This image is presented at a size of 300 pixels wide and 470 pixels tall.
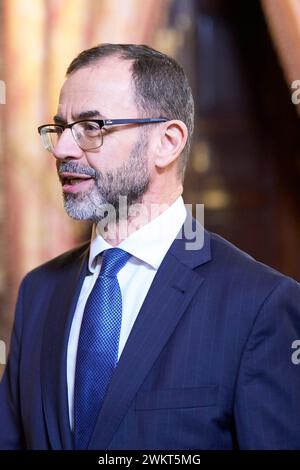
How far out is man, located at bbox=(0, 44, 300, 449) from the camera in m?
1.15

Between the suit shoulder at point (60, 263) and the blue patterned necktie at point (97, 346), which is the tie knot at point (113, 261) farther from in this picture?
the suit shoulder at point (60, 263)

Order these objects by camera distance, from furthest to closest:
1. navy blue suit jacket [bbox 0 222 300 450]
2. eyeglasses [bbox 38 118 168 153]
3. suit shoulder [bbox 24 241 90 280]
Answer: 1. suit shoulder [bbox 24 241 90 280]
2. eyeglasses [bbox 38 118 168 153]
3. navy blue suit jacket [bbox 0 222 300 450]

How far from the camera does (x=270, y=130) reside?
233 centimetres

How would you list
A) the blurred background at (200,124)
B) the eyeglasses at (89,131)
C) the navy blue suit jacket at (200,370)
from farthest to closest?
the blurred background at (200,124), the eyeglasses at (89,131), the navy blue suit jacket at (200,370)

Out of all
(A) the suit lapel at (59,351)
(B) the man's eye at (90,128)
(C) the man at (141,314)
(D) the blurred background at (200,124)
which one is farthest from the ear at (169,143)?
(D) the blurred background at (200,124)

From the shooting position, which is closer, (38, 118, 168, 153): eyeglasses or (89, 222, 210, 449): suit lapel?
(89, 222, 210, 449): suit lapel

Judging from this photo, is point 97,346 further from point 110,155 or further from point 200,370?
point 110,155

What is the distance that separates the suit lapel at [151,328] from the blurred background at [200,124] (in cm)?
109

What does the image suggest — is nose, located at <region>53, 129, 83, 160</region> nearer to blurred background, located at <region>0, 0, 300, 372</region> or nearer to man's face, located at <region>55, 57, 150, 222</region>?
man's face, located at <region>55, 57, 150, 222</region>

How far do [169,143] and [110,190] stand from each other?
0.55 ft

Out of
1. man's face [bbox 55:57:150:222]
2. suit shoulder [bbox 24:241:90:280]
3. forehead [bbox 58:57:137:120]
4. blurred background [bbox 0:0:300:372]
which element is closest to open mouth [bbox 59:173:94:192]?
man's face [bbox 55:57:150:222]

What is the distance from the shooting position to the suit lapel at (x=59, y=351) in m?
1.23

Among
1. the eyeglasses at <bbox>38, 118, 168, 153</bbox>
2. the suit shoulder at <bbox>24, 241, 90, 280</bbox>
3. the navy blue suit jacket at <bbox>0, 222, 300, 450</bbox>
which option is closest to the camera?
the navy blue suit jacket at <bbox>0, 222, 300, 450</bbox>
